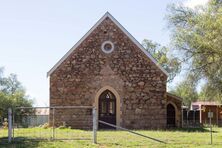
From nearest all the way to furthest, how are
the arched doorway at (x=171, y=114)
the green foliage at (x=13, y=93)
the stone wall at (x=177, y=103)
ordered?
the stone wall at (x=177, y=103)
the arched doorway at (x=171, y=114)
the green foliage at (x=13, y=93)

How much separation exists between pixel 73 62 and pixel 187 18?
11702 millimetres

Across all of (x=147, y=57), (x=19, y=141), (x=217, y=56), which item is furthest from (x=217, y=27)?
(x=147, y=57)

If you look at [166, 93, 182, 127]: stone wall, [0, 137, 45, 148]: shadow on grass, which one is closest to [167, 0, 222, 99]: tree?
[0, 137, 45, 148]: shadow on grass

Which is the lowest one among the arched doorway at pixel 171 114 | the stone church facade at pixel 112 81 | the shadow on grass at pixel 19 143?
the shadow on grass at pixel 19 143

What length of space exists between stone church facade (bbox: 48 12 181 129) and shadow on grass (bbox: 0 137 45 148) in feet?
37.7

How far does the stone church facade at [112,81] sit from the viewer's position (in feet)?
103

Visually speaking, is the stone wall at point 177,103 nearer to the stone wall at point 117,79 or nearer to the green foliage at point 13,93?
the stone wall at point 117,79

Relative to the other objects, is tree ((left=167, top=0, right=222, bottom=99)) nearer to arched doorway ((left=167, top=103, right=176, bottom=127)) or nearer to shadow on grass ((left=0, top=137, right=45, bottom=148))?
shadow on grass ((left=0, top=137, right=45, bottom=148))

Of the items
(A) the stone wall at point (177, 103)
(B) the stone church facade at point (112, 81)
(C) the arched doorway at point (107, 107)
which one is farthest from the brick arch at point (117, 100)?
(A) the stone wall at point (177, 103)

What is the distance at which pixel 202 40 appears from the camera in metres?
20.0

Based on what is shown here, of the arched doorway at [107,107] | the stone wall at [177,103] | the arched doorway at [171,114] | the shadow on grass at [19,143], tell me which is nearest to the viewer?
the shadow on grass at [19,143]

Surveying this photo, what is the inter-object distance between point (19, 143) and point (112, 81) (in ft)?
44.4

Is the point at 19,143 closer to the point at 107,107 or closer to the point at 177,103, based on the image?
the point at 107,107

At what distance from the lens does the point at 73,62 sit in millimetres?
31844
